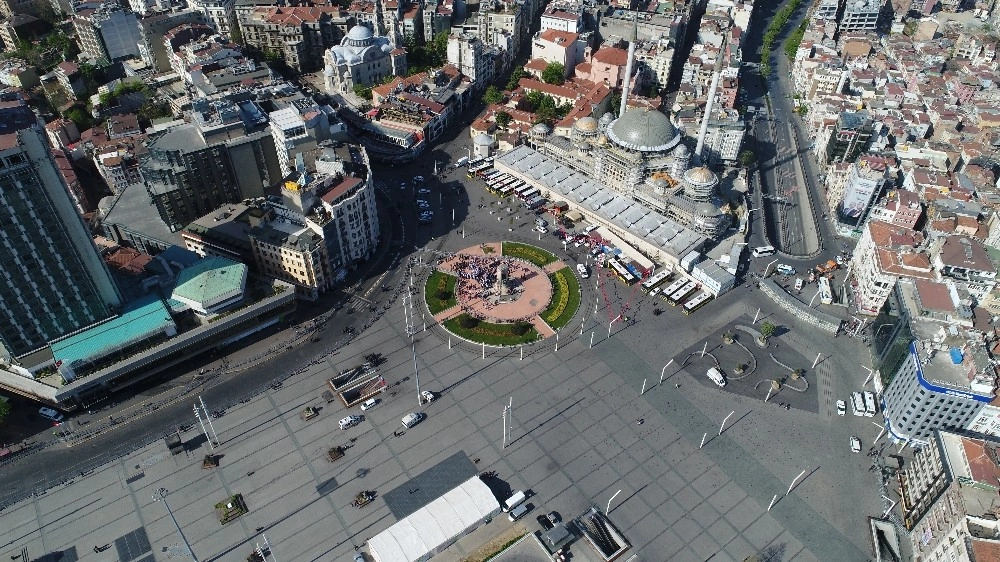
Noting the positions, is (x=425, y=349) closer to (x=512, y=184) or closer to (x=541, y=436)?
(x=541, y=436)

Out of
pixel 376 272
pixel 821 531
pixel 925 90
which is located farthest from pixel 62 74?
pixel 925 90

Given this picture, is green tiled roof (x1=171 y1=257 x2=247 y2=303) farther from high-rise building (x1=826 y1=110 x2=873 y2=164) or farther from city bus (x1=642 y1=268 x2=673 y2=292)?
high-rise building (x1=826 y1=110 x2=873 y2=164)

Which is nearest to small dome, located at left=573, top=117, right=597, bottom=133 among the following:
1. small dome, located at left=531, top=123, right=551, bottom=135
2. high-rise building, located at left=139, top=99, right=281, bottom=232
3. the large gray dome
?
the large gray dome

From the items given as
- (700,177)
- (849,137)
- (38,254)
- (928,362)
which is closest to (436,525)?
(38,254)

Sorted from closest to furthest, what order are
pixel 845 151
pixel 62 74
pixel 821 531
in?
pixel 821 531
pixel 845 151
pixel 62 74

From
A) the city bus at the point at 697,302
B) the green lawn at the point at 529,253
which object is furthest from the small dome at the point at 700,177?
the green lawn at the point at 529,253

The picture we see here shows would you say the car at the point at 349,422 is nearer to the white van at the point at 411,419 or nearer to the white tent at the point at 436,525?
the white van at the point at 411,419
